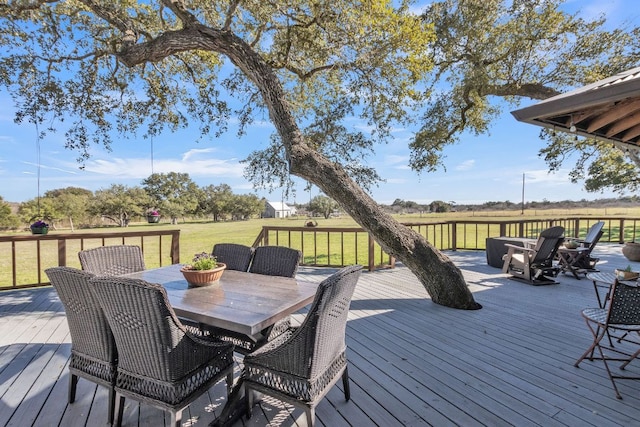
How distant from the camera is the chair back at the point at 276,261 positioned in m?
2.84

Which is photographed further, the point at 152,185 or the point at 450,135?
the point at 152,185

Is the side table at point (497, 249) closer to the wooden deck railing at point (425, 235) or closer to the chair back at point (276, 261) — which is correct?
the wooden deck railing at point (425, 235)

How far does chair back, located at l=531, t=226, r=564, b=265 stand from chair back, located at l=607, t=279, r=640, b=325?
3.01m

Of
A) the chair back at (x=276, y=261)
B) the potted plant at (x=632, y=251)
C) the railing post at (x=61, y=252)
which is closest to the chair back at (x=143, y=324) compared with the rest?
the chair back at (x=276, y=261)

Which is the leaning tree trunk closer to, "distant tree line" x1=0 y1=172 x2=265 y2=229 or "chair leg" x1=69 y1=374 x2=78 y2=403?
"chair leg" x1=69 y1=374 x2=78 y2=403

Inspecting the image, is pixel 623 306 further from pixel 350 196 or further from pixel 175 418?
pixel 175 418

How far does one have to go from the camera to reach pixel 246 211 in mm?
34312

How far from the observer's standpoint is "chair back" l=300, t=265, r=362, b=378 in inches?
58.7

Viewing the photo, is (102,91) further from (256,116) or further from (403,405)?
(403,405)

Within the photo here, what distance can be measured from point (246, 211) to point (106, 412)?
33238 mm

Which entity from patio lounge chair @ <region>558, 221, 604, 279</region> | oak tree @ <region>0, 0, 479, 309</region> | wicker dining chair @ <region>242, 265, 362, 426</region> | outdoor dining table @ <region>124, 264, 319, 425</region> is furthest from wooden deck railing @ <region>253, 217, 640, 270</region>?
wicker dining chair @ <region>242, 265, 362, 426</region>

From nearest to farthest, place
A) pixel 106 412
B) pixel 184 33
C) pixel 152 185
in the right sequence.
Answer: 1. pixel 106 412
2. pixel 184 33
3. pixel 152 185

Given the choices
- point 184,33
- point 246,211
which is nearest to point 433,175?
point 184,33

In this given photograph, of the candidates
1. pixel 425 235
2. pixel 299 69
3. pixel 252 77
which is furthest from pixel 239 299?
pixel 425 235
